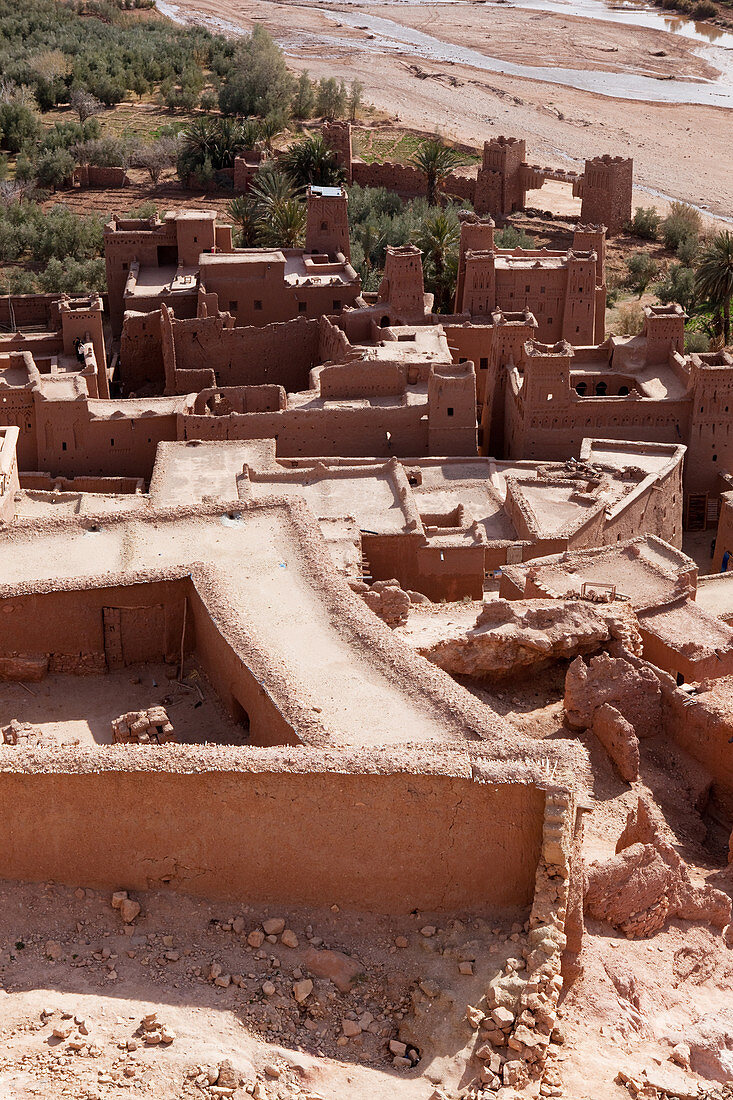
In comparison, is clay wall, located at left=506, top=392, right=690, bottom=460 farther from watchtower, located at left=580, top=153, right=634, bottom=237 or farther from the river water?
the river water

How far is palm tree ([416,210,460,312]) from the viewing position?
115 ft

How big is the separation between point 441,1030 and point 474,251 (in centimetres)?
2380

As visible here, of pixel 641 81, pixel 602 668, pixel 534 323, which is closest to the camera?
pixel 602 668

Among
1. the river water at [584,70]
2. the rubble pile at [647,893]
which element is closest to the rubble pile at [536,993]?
the rubble pile at [647,893]

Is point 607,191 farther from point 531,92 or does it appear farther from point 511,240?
point 531,92

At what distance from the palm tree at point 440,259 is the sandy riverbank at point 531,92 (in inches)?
709

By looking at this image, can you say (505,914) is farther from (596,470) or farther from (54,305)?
(54,305)

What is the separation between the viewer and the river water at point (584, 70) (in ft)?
222

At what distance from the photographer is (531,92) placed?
219 ft

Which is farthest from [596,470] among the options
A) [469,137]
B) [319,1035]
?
[469,137]

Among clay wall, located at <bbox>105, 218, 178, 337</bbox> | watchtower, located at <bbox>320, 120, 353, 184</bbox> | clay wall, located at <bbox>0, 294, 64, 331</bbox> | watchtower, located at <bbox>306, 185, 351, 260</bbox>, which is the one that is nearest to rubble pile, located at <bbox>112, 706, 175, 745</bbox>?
clay wall, located at <bbox>0, 294, 64, 331</bbox>

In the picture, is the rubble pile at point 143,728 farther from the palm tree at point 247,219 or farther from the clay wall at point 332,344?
the palm tree at point 247,219

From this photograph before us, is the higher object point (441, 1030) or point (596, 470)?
point (441, 1030)

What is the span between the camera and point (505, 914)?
34.3ft
